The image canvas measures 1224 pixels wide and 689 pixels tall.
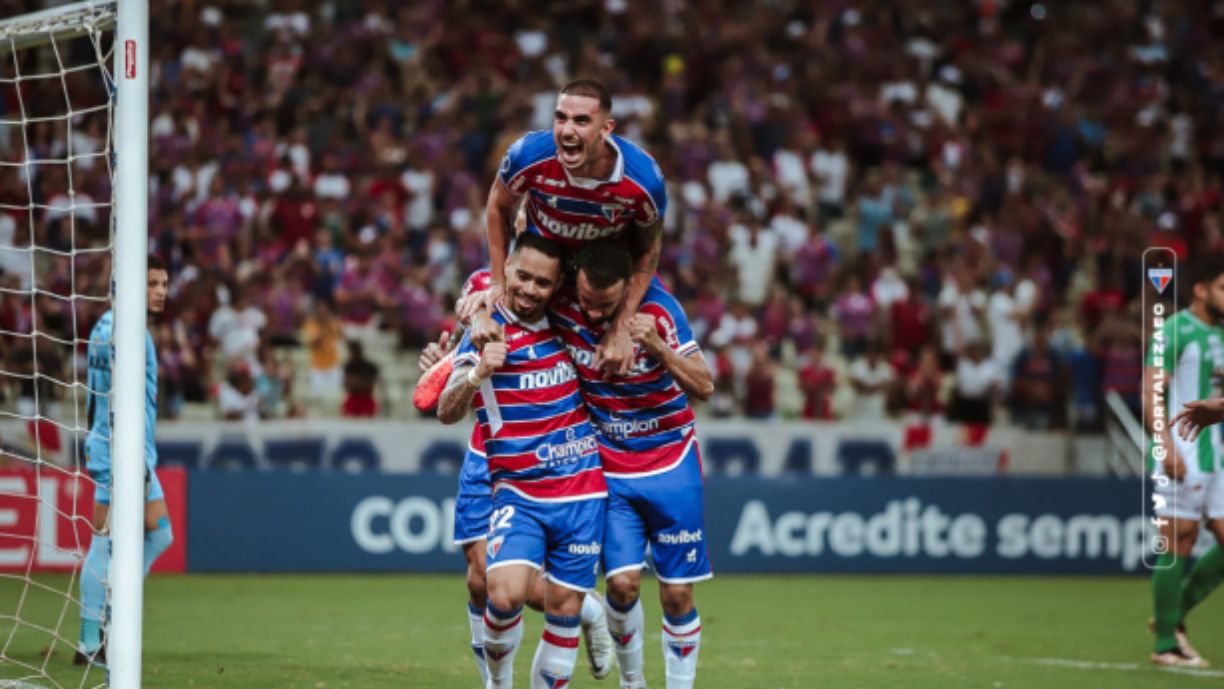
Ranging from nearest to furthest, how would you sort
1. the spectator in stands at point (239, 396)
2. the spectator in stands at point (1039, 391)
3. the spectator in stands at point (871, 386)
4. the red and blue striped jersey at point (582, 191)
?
the red and blue striped jersey at point (582, 191) < the spectator in stands at point (239, 396) < the spectator in stands at point (1039, 391) < the spectator in stands at point (871, 386)

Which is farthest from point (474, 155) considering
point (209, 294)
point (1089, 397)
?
point (1089, 397)

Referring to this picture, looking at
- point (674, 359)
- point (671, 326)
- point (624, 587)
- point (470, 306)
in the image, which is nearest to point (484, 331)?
point (470, 306)

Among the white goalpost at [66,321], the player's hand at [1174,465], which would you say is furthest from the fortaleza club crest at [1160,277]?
the white goalpost at [66,321]

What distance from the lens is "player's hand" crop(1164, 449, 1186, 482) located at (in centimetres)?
1009

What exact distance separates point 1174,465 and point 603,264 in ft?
14.8

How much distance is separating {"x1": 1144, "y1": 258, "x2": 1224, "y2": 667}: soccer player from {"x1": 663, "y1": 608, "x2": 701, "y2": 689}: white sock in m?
3.78

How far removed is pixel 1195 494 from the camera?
33.7ft

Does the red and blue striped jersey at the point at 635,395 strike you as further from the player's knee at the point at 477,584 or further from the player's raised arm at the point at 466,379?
the player's knee at the point at 477,584

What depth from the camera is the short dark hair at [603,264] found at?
7355 mm

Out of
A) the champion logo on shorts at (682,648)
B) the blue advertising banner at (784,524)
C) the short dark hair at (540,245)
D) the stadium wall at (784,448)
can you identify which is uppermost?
the short dark hair at (540,245)

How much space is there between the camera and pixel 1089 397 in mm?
18891

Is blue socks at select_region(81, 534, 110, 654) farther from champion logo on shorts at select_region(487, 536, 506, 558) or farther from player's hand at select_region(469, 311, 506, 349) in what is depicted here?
player's hand at select_region(469, 311, 506, 349)

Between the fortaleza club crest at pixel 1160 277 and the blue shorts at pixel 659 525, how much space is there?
4729mm

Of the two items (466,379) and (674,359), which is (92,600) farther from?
(674,359)
